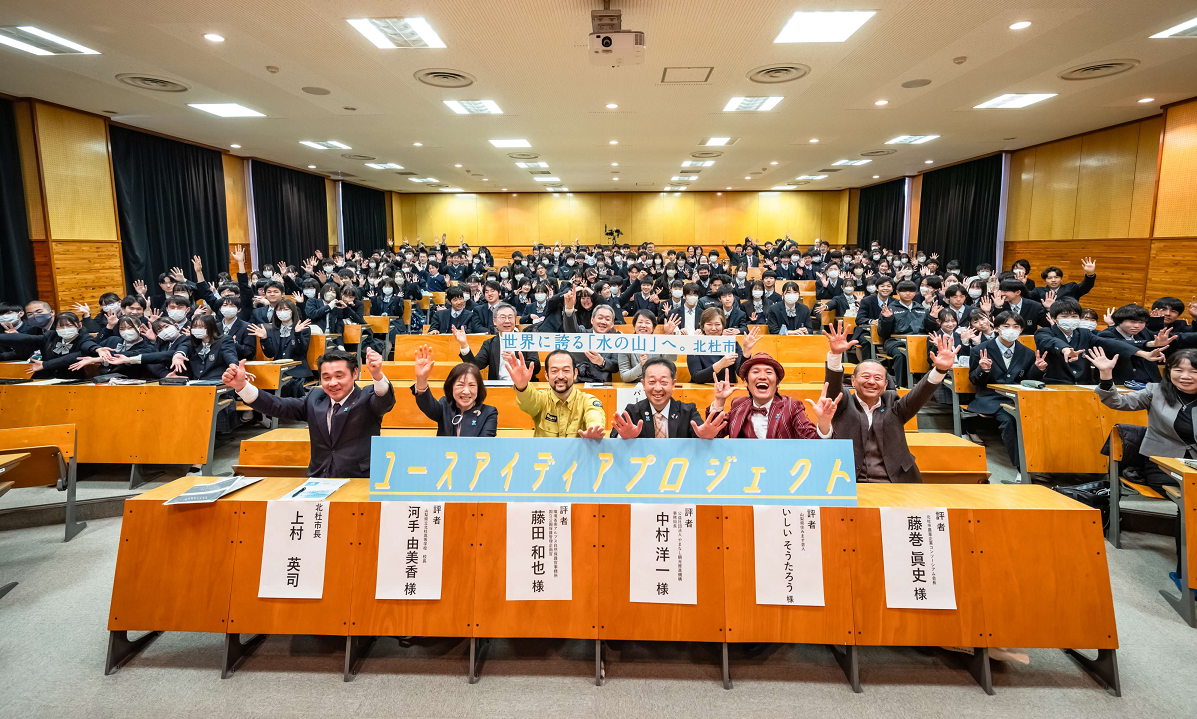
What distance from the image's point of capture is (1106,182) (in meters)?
10.7

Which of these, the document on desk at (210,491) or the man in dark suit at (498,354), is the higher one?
the man in dark suit at (498,354)

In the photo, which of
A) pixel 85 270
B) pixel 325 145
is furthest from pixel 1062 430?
pixel 325 145

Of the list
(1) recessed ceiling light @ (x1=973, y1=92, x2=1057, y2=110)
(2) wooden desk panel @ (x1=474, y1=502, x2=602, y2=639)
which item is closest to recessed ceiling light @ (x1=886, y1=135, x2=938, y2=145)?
(1) recessed ceiling light @ (x1=973, y1=92, x2=1057, y2=110)

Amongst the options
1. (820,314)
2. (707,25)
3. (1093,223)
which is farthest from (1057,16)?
(1093,223)

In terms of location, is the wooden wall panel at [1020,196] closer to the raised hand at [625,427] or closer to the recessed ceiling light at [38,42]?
the raised hand at [625,427]

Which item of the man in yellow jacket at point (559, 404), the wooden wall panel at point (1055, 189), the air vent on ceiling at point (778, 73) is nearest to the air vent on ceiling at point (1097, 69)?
the air vent on ceiling at point (778, 73)

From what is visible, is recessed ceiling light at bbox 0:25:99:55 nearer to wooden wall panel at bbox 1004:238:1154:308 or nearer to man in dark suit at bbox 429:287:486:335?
man in dark suit at bbox 429:287:486:335

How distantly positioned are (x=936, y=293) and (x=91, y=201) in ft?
43.1

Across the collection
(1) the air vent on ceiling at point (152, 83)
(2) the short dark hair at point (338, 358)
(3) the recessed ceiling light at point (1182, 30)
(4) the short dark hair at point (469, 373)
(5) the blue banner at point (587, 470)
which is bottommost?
(5) the blue banner at point (587, 470)

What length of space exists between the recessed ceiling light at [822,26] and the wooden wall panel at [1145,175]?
726 cm

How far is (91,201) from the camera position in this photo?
9.66 m

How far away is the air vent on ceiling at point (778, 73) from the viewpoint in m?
6.94

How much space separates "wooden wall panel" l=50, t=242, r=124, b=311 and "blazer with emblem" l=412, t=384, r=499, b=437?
30.4ft

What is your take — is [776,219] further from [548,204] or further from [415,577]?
[415,577]
